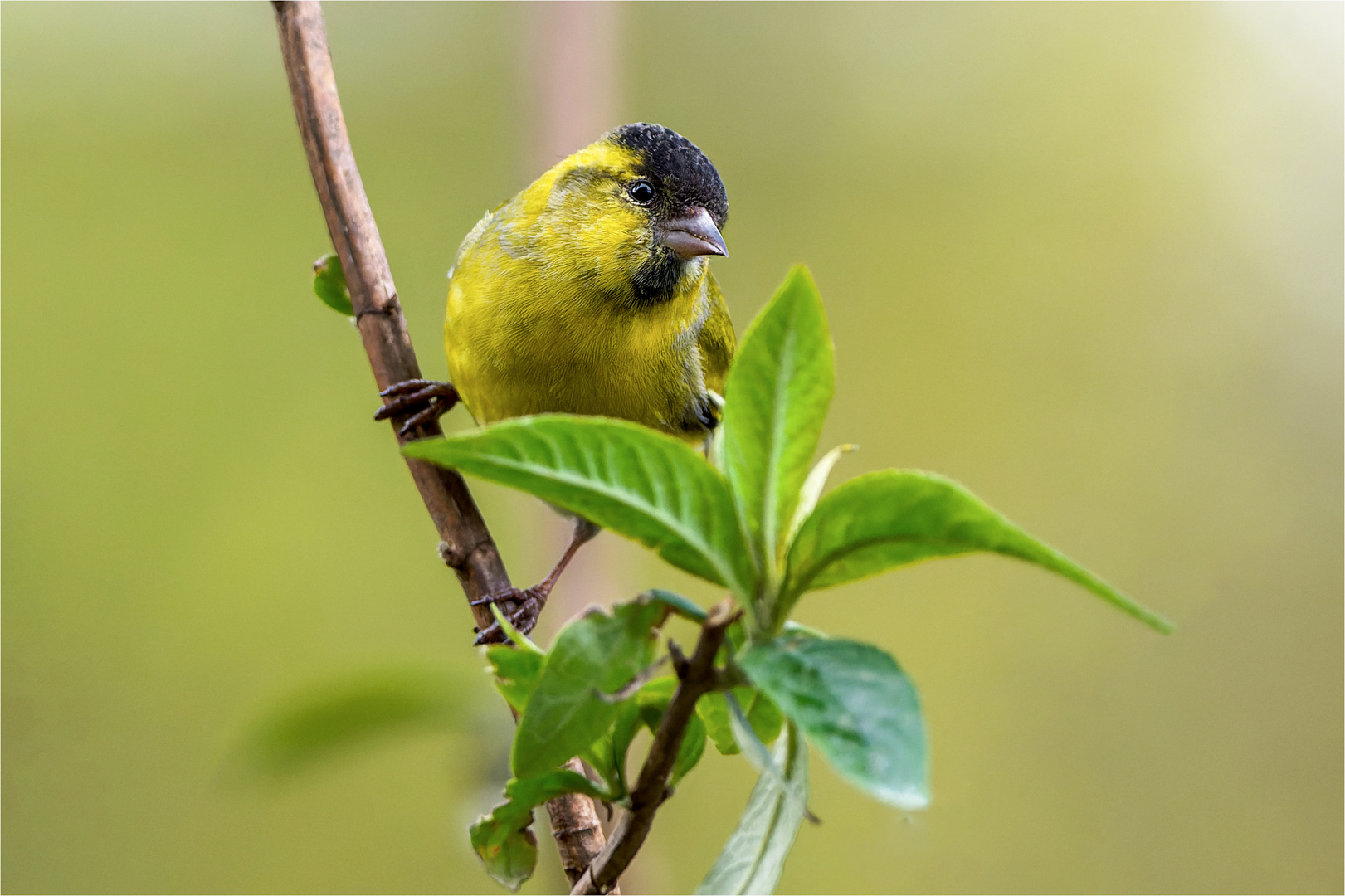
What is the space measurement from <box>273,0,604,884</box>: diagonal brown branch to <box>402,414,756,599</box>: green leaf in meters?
0.53

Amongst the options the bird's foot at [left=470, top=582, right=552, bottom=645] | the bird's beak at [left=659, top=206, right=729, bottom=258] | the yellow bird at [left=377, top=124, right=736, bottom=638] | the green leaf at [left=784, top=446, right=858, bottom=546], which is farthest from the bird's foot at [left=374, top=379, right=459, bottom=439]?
the green leaf at [left=784, top=446, right=858, bottom=546]

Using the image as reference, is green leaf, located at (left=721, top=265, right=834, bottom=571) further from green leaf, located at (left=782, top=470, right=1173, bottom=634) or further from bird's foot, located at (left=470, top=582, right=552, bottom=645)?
bird's foot, located at (left=470, top=582, right=552, bottom=645)

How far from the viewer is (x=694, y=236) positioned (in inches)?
54.5

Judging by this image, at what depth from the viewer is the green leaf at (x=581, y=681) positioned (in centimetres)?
41

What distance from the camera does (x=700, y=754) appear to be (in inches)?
21.3

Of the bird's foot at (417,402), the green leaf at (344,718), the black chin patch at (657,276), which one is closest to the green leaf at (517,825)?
the green leaf at (344,718)

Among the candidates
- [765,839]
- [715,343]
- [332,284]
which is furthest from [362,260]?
[765,839]

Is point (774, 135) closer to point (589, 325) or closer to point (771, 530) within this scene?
point (589, 325)

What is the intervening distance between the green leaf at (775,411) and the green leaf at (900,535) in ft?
0.06

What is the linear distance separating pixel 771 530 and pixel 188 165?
234cm

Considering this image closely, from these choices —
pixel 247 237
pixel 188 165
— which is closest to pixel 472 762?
pixel 247 237

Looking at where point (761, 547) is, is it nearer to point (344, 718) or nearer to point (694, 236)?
point (344, 718)

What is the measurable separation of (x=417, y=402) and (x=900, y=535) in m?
1.02

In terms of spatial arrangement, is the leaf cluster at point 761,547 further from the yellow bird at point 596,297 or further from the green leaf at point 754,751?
the yellow bird at point 596,297
